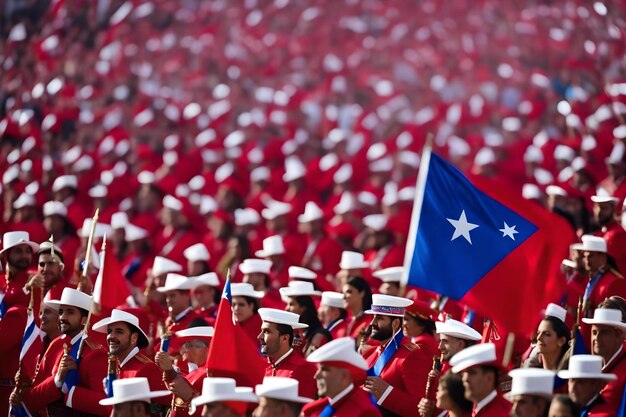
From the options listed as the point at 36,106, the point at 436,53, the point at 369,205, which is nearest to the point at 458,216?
the point at 369,205

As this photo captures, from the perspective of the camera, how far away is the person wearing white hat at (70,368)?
10.4 meters

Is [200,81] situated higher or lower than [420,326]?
lower

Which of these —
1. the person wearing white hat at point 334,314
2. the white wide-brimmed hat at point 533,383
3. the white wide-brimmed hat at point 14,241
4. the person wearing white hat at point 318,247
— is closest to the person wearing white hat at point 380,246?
the person wearing white hat at point 318,247

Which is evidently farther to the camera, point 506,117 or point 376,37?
point 376,37

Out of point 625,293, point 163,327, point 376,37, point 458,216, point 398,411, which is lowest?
point 376,37

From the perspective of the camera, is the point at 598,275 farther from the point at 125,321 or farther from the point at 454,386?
the point at 125,321

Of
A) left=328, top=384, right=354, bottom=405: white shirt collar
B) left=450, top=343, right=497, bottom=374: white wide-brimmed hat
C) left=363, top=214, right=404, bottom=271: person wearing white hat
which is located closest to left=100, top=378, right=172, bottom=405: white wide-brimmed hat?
left=328, top=384, right=354, bottom=405: white shirt collar

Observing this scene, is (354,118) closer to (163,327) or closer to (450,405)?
(163,327)

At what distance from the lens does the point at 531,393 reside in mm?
8039

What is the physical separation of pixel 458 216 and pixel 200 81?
70.6ft

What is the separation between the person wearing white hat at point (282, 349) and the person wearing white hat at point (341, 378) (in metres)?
1.70

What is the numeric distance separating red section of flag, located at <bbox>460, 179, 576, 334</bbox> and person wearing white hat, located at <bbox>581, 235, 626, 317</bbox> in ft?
6.08

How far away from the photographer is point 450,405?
859 centimetres

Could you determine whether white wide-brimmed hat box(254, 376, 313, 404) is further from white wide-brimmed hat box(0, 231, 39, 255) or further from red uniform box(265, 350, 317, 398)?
white wide-brimmed hat box(0, 231, 39, 255)
